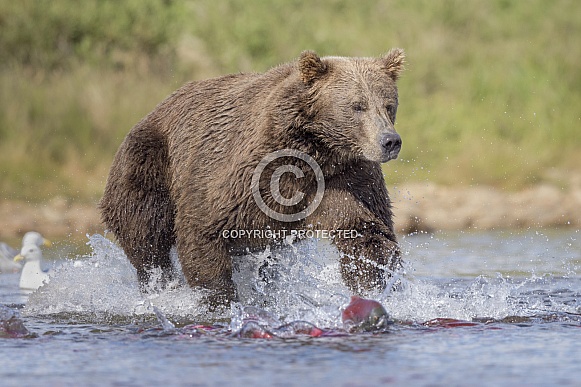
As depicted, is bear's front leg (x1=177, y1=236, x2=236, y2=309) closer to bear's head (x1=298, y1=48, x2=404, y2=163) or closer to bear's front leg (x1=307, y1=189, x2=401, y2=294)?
bear's front leg (x1=307, y1=189, x2=401, y2=294)

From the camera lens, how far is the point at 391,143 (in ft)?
20.2

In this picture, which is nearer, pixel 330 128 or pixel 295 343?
pixel 295 343

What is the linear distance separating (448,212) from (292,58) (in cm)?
375

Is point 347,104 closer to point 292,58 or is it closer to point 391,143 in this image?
point 391,143

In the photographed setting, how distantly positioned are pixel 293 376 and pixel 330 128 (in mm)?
1870

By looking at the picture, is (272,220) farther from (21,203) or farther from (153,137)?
(21,203)

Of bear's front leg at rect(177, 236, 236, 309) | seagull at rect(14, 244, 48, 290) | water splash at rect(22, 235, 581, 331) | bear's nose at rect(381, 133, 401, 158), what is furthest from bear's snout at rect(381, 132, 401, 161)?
seagull at rect(14, 244, 48, 290)

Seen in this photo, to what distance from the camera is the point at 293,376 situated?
16.8ft

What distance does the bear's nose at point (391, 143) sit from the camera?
20.2 feet

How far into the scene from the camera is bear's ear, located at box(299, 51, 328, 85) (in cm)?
643

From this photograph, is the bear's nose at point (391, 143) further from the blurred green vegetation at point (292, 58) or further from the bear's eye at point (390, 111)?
the blurred green vegetation at point (292, 58)

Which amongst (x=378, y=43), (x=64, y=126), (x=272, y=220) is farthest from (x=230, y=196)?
(x=378, y=43)

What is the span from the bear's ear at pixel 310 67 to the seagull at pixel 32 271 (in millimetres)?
3231

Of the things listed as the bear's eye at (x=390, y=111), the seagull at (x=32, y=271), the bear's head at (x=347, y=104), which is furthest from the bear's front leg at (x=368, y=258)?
the seagull at (x=32, y=271)
